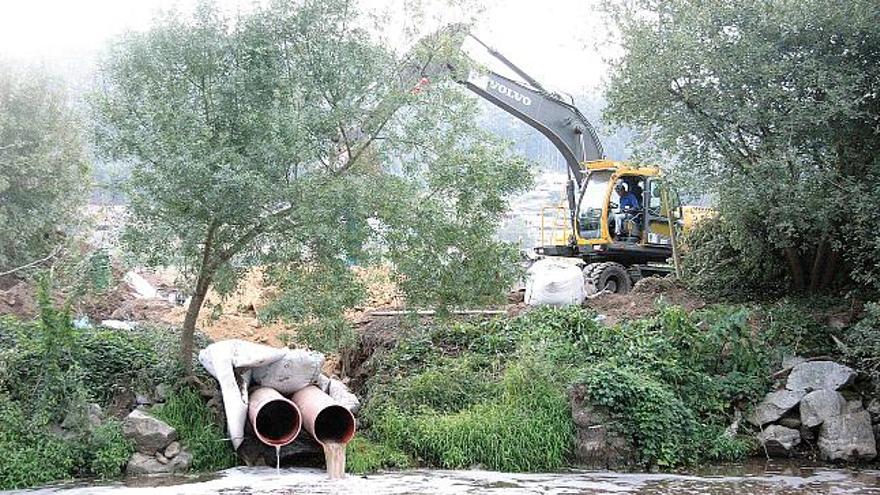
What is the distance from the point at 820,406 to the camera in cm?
1339

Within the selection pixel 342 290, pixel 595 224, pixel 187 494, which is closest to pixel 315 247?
pixel 342 290

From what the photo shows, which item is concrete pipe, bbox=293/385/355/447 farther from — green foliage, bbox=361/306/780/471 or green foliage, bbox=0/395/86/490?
green foliage, bbox=0/395/86/490

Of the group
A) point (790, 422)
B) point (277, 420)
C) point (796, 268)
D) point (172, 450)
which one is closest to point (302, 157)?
point (277, 420)

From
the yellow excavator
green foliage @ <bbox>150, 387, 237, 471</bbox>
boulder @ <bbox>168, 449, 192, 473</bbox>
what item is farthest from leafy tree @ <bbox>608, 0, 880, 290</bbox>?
boulder @ <bbox>168, 449, 192, 473</bbox>

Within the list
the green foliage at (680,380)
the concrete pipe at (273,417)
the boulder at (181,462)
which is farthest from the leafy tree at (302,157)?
the green foliage at (680,380)

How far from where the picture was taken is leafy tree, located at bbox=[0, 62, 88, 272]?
1919cm

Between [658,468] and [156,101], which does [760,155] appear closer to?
[658,468]

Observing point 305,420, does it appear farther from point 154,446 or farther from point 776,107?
point 776,107

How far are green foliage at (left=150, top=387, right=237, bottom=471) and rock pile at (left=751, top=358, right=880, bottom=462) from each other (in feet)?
22.6

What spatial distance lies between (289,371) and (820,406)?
6.82 metres

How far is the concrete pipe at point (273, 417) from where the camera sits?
1194 cm

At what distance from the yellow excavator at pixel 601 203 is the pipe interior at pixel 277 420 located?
783cm

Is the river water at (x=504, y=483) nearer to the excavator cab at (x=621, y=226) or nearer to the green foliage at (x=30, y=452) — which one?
the green foliage at (x=30, y=452)

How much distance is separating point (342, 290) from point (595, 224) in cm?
870
